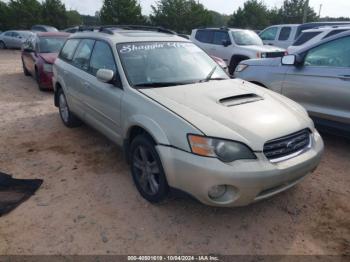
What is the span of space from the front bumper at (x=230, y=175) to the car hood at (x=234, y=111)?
0.22 metres

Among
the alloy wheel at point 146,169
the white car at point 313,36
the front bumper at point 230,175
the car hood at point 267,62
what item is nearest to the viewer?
the front bumper at point 230,175

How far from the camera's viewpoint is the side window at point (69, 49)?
5.31 meters

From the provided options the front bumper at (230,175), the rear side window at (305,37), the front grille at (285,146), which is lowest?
the front bumper at (230,175)

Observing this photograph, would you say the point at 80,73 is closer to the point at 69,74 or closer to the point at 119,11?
the point at 69,74

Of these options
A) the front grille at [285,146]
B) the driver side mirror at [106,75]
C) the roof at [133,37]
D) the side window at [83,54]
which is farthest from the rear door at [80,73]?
the front grille at [285,146]

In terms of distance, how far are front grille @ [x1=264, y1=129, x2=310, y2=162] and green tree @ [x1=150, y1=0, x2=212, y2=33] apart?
2975 centimetres

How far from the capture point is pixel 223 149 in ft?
9.07

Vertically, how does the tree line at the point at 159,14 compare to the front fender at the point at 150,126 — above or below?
above

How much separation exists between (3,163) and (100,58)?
192 cm

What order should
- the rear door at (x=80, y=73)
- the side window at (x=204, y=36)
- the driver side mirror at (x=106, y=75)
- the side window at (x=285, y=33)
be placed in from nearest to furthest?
the driver side mirror at (x=106, y=75) → the rear door at (x=80, y=73) → the side window at (x=204, y=36) → the side window at (x=285, y=33)

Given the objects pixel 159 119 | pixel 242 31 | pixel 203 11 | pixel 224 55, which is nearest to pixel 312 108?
pixel 159 119

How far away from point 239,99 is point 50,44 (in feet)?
25.2

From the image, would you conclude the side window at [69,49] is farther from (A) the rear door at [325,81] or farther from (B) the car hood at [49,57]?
(A) the rear door at [325,81]

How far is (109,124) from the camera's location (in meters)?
4.04
